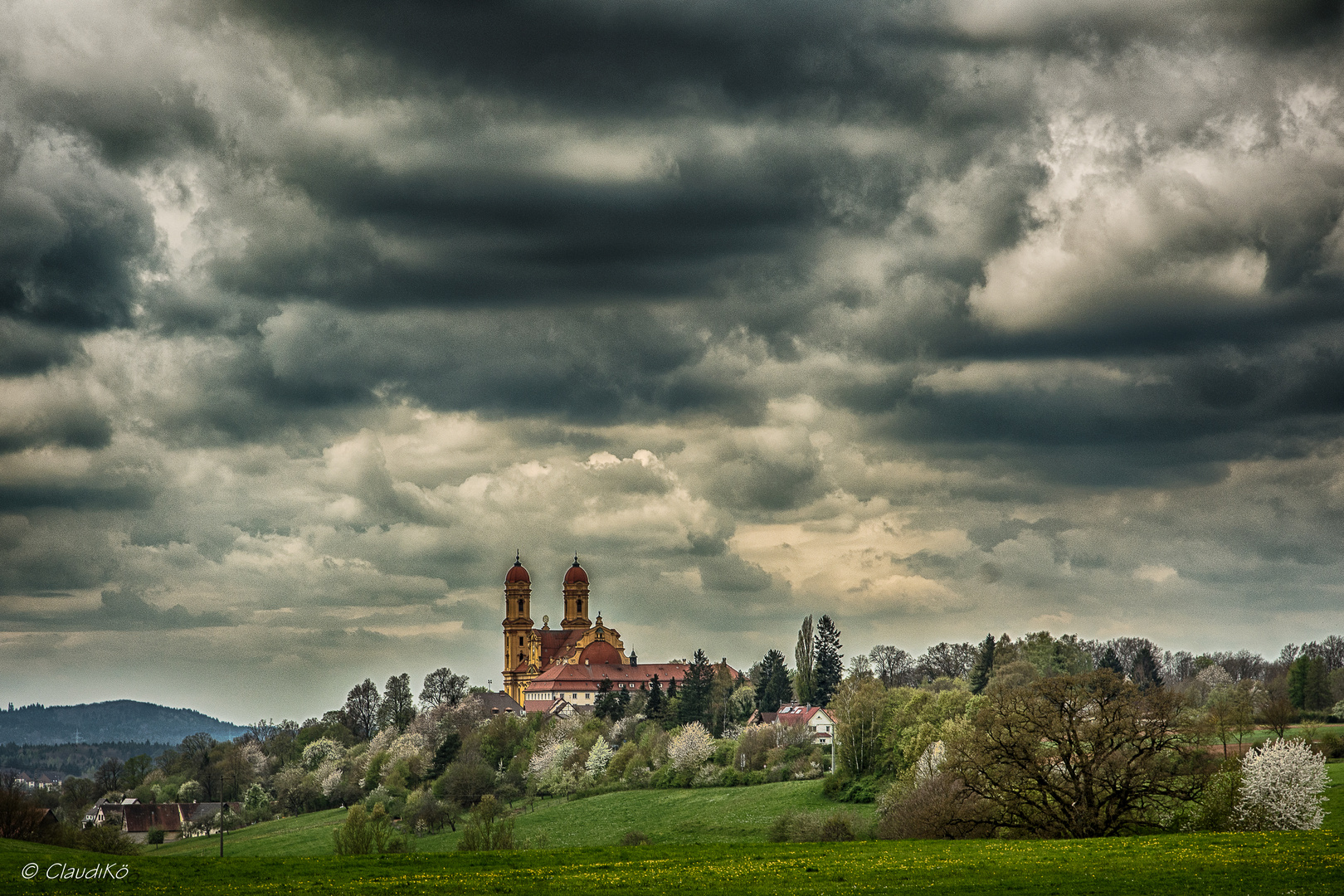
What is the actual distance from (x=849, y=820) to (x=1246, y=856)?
31149mm

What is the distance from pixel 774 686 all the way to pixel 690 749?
29.5m

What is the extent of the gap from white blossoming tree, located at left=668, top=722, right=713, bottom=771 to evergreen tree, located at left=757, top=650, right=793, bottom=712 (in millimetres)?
24494

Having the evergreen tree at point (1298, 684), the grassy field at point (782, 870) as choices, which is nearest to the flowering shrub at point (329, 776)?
the grassy field at point (782, 870)

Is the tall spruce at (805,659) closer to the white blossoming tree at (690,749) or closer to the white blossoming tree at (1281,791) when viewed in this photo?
the white blossoming tree at (690,749)

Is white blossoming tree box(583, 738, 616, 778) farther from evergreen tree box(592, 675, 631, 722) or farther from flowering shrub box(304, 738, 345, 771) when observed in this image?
flowering shrub box(304, 738, 345, 771)

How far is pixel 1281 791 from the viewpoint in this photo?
53312 millimetres

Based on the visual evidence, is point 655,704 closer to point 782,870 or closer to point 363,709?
point 363,709

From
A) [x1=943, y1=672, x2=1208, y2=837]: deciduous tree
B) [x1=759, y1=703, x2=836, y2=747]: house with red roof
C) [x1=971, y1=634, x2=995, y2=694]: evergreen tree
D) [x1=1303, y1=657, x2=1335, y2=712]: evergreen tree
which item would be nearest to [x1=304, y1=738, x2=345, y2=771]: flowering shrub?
[x1=759, y1=703, x2=836, y2=747]: house with red roof

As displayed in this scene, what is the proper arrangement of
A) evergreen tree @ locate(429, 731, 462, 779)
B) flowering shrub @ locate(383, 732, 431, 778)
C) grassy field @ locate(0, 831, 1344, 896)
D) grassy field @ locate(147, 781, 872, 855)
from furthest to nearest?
flowering shrub @ locate(383, 732, 431, 778) → evergreen tree @ locate(429, 731, 462, 779) → grassy field @ locate(147, 781, 872, 855) → grassy field @ locate(0, 831, 1344, 896)

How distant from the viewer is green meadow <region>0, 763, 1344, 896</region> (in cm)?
3334

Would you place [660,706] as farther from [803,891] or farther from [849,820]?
[803,891]

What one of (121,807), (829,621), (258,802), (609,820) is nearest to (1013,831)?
(609,820)

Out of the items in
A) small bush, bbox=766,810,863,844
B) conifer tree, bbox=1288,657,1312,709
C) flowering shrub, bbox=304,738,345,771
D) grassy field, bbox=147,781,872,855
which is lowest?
grassy field, bbox=147,781,872,855

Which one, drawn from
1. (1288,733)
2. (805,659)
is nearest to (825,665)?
(805,659)
